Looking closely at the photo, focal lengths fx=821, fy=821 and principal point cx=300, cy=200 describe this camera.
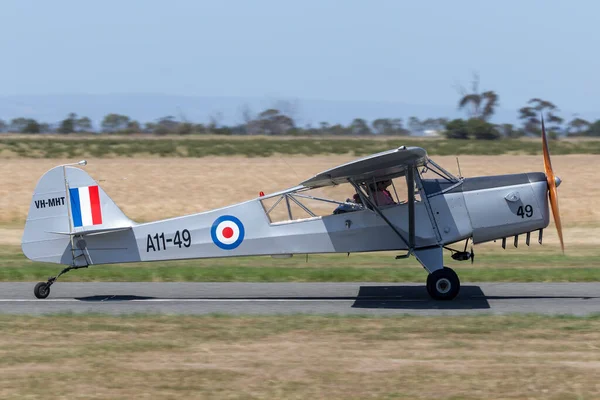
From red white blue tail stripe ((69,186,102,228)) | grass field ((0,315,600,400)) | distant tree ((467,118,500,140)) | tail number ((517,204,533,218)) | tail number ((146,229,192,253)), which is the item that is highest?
distant tree ((467,118,500,140))

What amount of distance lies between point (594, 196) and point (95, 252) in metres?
21.1

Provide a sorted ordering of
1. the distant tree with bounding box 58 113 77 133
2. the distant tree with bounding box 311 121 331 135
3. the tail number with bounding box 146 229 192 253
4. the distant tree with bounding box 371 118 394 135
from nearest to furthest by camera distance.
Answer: the tail number with bounding box 146 229 192 253, the distant tree with bounding box 311 121 331 135, the distant tree with bounding box 371 118 394 135, the distant tree with bounding box 58 113 77 133

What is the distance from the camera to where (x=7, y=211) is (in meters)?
29.5

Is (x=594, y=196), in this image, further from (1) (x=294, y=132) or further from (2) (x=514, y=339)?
(1) (x=294, y=132)

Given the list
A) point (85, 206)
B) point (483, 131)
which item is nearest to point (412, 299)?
point (85, 206)

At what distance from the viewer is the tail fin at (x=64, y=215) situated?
13.0 m

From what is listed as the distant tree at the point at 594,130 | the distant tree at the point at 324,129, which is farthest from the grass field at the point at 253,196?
the distant tree at the point at 594,130

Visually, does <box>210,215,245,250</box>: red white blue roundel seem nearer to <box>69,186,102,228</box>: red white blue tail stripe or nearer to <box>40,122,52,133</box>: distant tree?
<box>69,186,102,228</box>: red white blue tail stripe

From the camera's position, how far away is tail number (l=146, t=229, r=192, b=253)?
12988 millimetres

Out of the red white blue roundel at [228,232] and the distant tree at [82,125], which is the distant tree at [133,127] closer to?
the distant tree at [82,125]

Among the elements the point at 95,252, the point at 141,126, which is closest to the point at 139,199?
the point at 95,252

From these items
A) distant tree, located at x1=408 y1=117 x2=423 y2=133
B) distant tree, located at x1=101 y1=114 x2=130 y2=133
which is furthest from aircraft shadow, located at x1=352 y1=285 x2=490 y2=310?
distant tree, located at x1=101 y1=114 x2=130 y2=133

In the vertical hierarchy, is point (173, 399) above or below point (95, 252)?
below

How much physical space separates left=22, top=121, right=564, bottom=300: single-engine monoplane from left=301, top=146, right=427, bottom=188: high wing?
17mm
